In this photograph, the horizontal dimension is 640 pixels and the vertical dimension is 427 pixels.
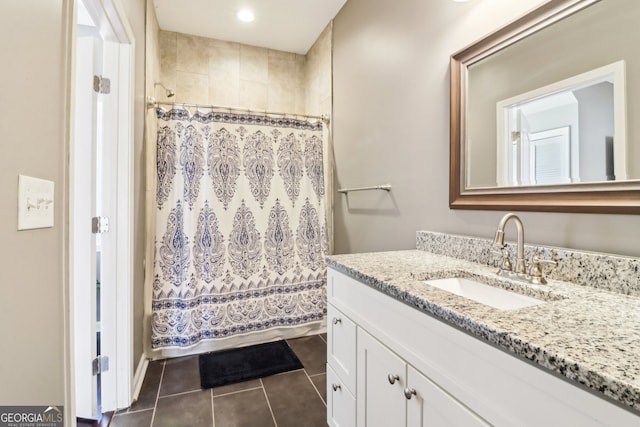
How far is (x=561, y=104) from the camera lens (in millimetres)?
998

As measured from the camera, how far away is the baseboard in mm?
1675

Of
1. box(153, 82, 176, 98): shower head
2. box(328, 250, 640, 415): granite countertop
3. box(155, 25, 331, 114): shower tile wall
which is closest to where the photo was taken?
box(328, 250, 640, 415): granite countertop

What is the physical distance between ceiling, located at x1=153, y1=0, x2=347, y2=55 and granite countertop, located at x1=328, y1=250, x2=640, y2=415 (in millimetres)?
2286

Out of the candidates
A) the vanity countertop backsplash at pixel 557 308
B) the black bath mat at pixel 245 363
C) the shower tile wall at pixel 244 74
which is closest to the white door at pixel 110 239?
the black bath mat at pixel 245 363

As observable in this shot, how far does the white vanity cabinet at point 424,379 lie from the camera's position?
511 mm

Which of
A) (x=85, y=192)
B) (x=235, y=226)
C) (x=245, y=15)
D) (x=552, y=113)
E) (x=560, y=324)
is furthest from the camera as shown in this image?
(x=245, y=15)

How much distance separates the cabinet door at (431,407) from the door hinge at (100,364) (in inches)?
60.5

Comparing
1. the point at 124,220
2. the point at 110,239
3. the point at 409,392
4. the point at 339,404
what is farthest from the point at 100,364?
the point at 409,392

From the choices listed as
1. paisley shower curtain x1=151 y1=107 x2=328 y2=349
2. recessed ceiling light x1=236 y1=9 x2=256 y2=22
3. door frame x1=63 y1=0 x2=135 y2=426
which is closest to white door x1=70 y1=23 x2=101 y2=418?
door frame x1=63 y1=0 x2=135 y2=426

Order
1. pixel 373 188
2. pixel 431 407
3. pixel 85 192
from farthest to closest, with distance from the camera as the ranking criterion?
pixel 373 188 < pixel 85 192 < pixel 431 407

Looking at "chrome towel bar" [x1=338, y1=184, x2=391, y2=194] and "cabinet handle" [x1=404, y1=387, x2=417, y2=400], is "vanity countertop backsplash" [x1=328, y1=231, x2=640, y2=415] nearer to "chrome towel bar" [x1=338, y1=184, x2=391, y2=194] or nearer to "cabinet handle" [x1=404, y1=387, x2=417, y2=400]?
"cabinet handle" [x1=404, y1=387, x2=417, y2=400]

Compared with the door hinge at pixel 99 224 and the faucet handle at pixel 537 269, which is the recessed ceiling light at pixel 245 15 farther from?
the faucet handle at pixel 537 269

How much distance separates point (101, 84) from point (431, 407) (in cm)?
192

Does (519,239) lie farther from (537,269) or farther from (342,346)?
(342,346)
